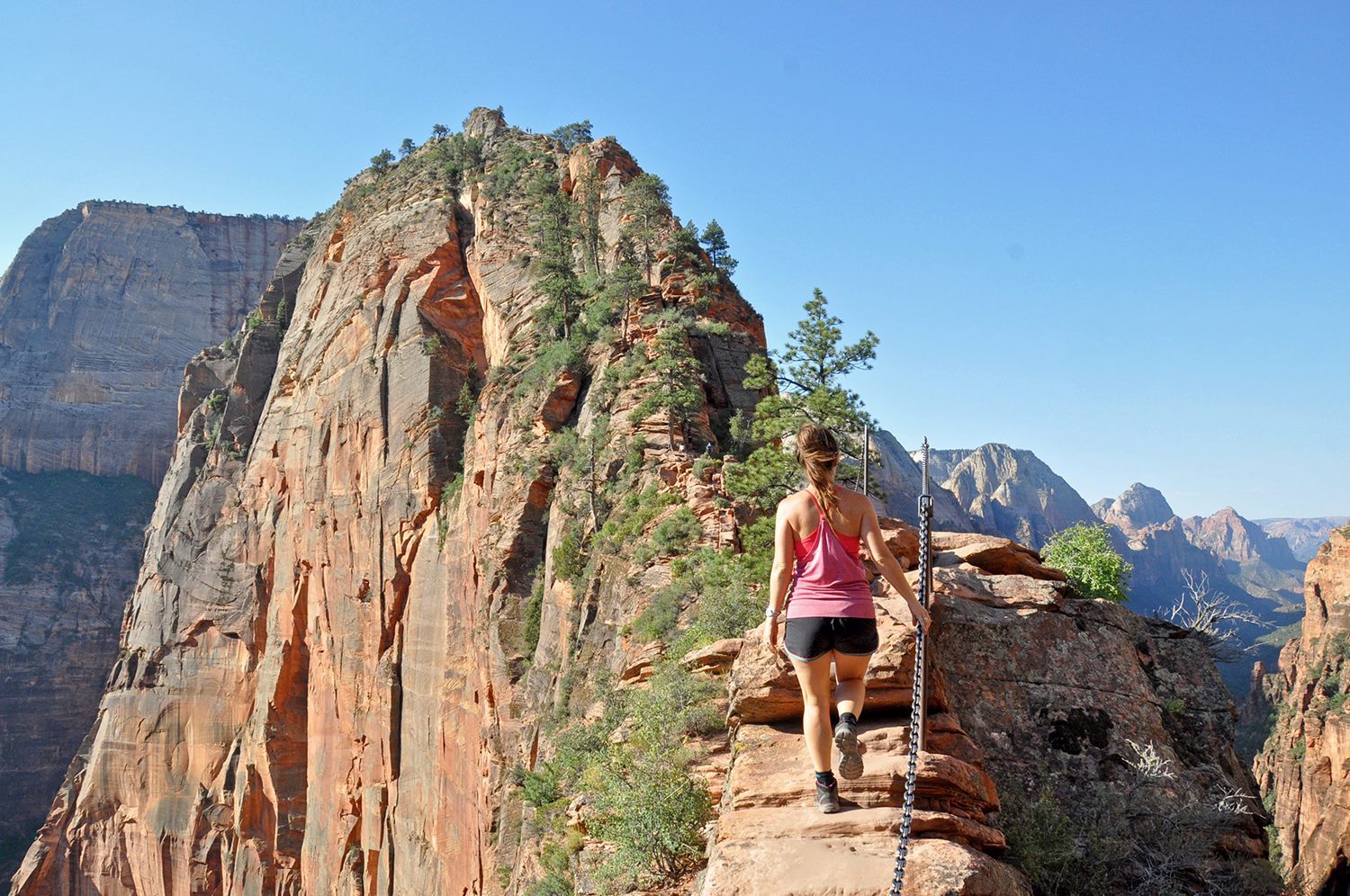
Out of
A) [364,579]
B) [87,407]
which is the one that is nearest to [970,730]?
[364,579]

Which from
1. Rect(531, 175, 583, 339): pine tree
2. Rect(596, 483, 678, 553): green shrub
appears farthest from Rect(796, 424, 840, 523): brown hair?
Rect(531, 175, 583, 339): pine tree

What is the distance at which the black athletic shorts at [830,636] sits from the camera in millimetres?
7211

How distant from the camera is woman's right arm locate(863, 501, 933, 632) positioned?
7488 mm

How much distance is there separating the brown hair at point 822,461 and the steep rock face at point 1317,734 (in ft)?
189

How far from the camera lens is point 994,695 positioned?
34.7ft

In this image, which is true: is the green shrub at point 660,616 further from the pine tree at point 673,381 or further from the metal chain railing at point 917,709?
the metal chain railing at point 917,709

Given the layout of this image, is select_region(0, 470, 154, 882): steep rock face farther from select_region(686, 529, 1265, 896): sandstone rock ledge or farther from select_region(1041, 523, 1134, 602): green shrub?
select_region(686, 529, 1265, 896): sandstone rock ledge

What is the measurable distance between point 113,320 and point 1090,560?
4732 inches

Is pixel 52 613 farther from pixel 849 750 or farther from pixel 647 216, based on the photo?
pixel 849 750

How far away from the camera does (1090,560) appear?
66.0ft

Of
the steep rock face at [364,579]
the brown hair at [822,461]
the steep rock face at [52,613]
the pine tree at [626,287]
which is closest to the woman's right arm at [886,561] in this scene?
the brown hair at [822,461]

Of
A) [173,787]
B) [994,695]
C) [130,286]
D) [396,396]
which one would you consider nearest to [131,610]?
[173,787]

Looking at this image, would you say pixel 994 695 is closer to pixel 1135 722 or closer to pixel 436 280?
pixel 1135 722

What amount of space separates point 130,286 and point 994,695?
4956 inches
